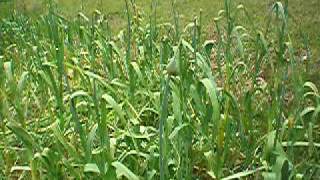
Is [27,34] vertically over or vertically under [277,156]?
over

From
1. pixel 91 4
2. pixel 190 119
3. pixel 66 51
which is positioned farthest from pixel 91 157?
pixel 91 4

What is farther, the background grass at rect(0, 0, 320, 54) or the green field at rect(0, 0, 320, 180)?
the background grass at rect(0, 0, 320, 54)

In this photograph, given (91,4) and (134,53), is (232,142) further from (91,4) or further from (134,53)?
(91,4)

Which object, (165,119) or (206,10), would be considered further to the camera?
(206,10)

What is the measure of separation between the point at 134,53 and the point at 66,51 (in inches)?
18.1

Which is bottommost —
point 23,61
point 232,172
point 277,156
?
point 232,172

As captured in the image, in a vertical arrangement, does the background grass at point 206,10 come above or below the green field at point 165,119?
above

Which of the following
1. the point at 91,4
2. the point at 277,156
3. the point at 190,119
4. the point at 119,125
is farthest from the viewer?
the point at 91,4

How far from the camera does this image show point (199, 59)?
9.39 feet

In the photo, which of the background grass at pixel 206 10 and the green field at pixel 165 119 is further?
the background grass at pixel 206 10

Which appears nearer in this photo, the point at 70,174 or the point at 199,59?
the point at 70,174

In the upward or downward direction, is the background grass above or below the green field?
above

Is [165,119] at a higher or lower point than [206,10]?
lower

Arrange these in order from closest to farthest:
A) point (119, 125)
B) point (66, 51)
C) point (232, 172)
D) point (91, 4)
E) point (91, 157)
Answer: point (91, 157) → point (232, 172) → point (119, 125) → point (66, 51) → point (91, 4)
